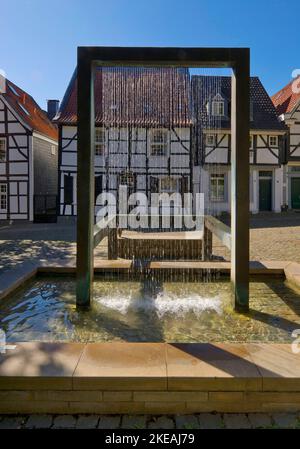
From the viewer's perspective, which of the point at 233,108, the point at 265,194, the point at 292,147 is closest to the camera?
the point at 233,108

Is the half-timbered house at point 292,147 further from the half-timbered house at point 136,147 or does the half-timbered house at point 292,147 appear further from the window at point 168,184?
the window at point 168,184

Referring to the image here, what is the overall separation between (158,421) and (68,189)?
1960cm

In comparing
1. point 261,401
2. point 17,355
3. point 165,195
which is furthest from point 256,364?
point 165,195

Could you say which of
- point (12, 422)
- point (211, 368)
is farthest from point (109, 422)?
point (211, 368)

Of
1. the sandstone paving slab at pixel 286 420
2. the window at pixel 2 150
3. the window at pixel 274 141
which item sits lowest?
the sandstone paving slab at pixel 286 420

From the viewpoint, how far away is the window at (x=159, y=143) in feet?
69.8

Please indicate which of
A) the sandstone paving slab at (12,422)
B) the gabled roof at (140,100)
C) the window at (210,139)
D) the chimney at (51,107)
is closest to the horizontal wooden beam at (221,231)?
the sandstone paving slab at (12,422)

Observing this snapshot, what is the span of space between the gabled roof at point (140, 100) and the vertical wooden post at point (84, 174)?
11.8 m

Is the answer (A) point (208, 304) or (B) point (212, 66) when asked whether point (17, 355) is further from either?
(B) point (212, 66)

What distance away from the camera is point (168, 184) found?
853 inches

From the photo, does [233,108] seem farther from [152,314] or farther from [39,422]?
[39,422]

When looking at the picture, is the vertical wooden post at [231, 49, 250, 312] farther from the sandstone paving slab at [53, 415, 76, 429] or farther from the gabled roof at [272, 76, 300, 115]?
the gabled roof at [272, 76, 300, 115]

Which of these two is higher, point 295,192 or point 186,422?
point 295,192
